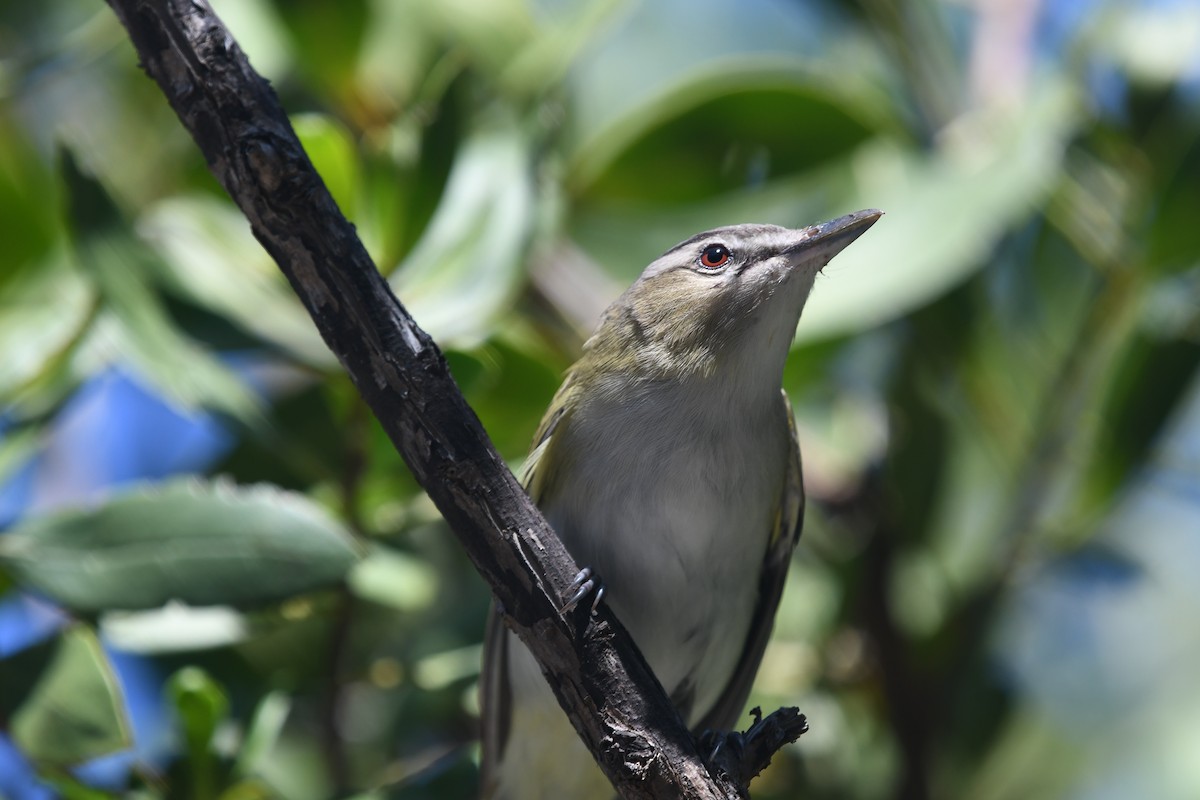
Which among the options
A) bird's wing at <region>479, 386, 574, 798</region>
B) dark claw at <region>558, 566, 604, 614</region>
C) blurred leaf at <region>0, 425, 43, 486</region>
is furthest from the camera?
bird's wing at <region>479, 386, 574, 798</region>

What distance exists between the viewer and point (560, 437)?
2.71m

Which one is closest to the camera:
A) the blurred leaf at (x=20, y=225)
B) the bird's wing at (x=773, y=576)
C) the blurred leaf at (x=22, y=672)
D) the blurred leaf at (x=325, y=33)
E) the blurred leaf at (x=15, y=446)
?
the blurred leaf at (x=22, y=672)

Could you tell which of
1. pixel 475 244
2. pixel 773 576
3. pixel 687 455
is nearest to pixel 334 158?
pixel 475 244

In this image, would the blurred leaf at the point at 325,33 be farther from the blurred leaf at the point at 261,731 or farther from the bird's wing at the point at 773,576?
the blurred leaf at the point at 261,731

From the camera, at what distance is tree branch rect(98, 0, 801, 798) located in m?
1.74

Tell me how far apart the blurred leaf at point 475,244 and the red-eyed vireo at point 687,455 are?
30cm

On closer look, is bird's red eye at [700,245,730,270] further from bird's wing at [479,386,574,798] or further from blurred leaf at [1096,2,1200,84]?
blurred leaf at [1096,2,1200,84]

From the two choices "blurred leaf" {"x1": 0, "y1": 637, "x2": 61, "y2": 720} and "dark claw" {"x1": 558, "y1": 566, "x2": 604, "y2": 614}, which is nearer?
"dark claw" {"x1": 558, "y1": 566, "x2": 604, "y2": 614}

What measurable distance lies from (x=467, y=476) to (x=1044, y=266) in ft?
7.45

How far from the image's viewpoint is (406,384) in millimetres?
1775

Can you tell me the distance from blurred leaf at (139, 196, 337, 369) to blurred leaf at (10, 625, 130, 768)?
2.36 feet

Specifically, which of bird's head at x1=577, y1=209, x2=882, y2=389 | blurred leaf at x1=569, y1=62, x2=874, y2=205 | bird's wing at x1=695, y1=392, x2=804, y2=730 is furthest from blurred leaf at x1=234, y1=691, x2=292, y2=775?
blurred leaf at x1=569, y1=62, x2=874, y2=205

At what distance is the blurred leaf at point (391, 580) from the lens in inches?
108

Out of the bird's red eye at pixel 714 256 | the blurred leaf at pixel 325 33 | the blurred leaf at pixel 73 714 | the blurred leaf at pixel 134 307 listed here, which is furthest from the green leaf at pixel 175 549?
the blurred leaf at pixel 325 33
